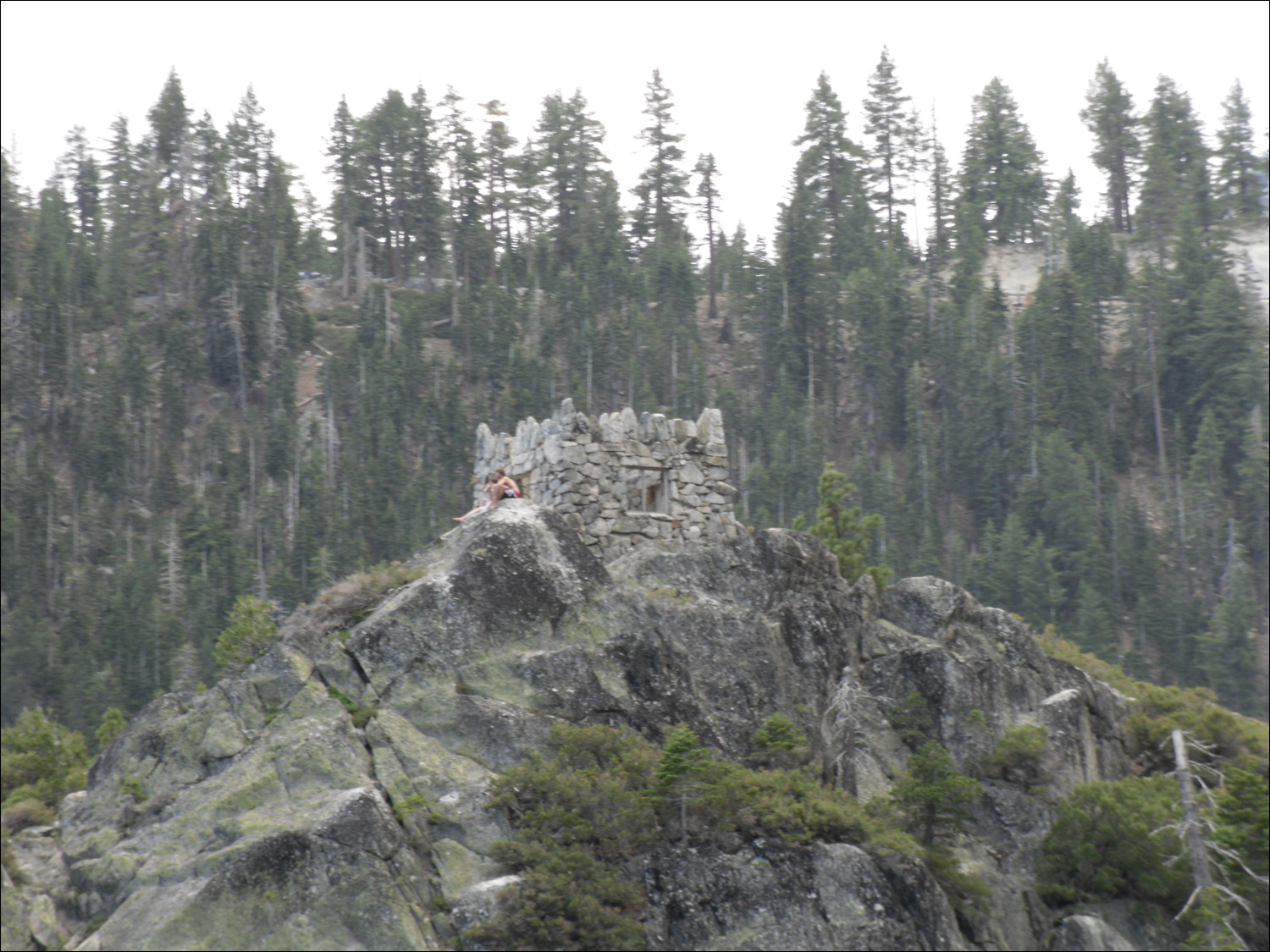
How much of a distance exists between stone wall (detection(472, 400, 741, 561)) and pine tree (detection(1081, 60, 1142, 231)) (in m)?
89.8

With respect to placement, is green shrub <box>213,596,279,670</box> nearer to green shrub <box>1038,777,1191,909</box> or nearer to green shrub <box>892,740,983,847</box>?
green shrub <box>892,740,983,847</box>

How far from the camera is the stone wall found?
29.5 m

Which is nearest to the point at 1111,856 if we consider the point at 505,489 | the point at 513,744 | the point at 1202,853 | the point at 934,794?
the point at 1202,853

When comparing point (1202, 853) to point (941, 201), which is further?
point (941, 201)

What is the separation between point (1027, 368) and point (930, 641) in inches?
2477

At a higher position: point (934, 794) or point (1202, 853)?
point (934, 794)

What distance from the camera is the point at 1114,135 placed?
110m

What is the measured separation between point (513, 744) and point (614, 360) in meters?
64.9

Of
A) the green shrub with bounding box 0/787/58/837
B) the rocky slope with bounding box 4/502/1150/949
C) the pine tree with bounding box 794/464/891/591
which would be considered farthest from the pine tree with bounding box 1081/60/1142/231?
the green shrub with bounding box 0/787/58/837

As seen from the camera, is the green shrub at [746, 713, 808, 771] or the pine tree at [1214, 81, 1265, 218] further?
the pine tree at [1214, 81, 1265, 218]

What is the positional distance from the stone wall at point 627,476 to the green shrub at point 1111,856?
30.3ft

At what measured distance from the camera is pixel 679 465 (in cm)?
3062

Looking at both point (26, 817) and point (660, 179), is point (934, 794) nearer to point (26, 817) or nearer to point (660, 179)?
point (26, 817)

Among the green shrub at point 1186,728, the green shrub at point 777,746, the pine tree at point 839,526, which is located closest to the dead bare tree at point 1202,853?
the green shrub at point 1186,728
